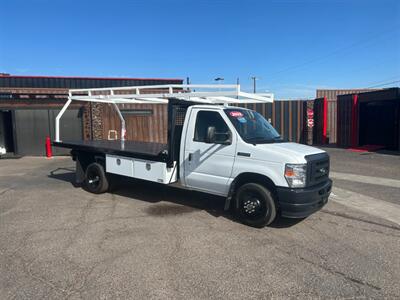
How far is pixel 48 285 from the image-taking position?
3.87m

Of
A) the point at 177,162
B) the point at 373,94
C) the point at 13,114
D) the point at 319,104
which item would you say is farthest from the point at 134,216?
the point at 319,104

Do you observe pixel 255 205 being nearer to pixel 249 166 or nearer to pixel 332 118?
pixel 249 166

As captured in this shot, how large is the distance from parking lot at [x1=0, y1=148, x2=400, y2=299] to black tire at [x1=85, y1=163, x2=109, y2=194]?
22 cm

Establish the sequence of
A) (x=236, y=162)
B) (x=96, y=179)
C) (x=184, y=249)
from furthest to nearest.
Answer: (x=96, y=179)
(x=236, y=162)
(x=184, y=249)

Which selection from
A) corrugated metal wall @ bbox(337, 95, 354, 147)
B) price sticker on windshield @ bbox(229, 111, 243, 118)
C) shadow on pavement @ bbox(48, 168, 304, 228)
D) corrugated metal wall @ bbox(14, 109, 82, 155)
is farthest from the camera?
corrugated metal wall @ bbox(337, 95, 354, 147)

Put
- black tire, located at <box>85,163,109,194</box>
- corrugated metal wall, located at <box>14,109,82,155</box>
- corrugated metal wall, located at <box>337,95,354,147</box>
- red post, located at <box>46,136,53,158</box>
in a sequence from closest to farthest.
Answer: black tire, located at <box>85,163,109,194</box> → red post, located at <box>46,136,53,158</box> → corrugated metal wall, located at <box>14,109,82,155</box> → corrugated metal wall, located at <box>337,95,354,147</box>

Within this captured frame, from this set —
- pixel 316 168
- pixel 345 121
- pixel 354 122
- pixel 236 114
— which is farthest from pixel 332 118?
pixel 316 168

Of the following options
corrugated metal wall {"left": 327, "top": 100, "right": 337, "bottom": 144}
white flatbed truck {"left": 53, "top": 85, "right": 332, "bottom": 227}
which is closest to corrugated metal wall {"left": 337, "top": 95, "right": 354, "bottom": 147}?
corrugated metal wall {"left": 327, "top": 100, "right": 337, "bottom": 144}

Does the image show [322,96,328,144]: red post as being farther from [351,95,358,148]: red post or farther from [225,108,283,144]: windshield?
[225,108,283,144]: windshield

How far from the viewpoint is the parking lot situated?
12.7 feet

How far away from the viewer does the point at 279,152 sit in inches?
222

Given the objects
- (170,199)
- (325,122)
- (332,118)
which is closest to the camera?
(170,199)

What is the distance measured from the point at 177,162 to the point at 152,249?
7.75 ft

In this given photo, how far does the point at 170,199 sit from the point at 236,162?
2.50 m
